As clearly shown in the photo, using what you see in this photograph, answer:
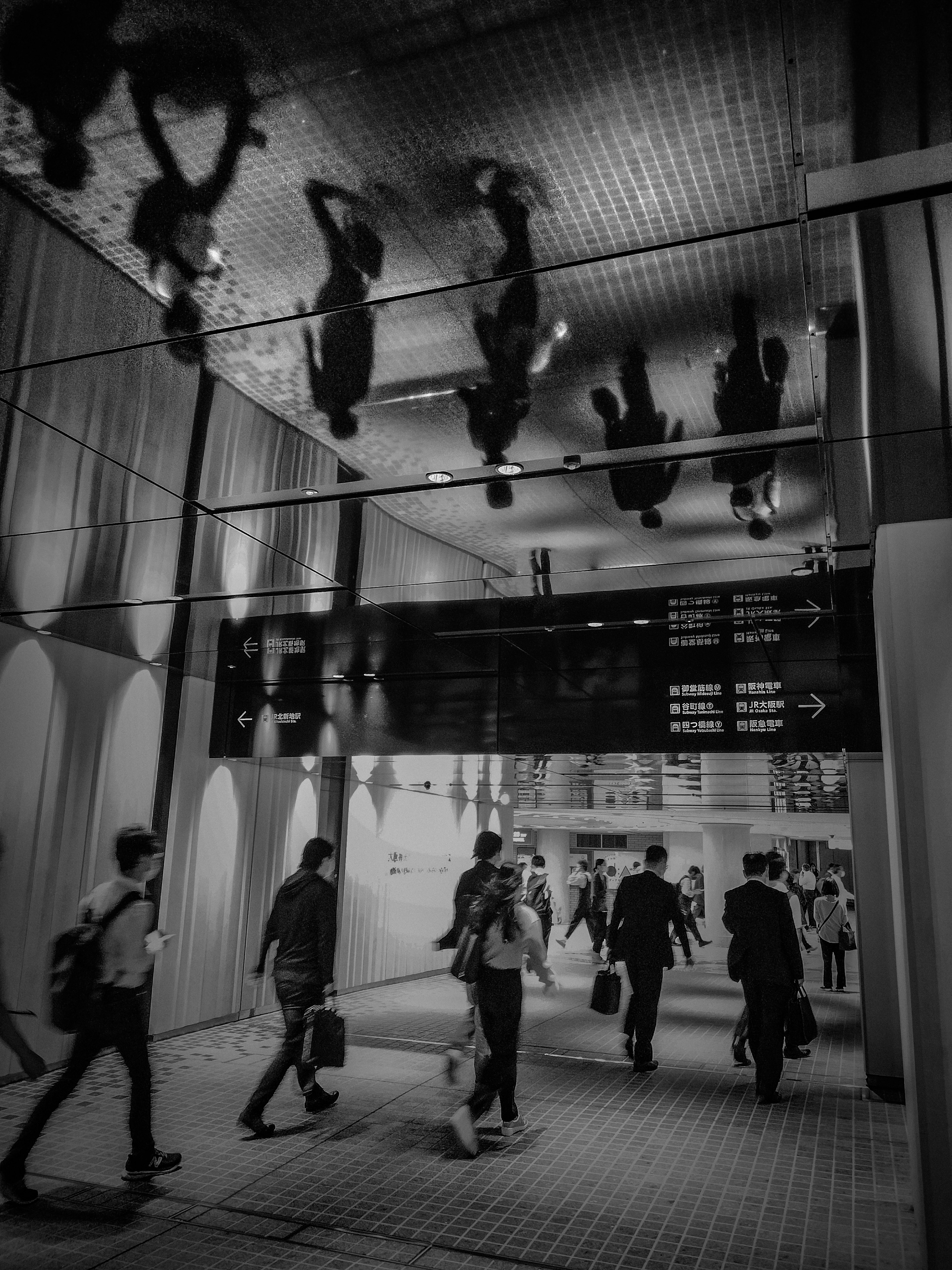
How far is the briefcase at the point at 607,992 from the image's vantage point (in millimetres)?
6207

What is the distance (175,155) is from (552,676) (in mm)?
4142

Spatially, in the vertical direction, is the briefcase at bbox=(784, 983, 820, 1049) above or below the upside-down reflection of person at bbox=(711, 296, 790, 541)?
below

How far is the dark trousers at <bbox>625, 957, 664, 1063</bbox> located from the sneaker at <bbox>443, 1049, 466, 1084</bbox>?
1.25m

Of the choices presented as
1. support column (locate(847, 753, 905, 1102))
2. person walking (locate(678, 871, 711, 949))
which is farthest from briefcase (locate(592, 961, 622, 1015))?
person walking (locate(678, 871, 711, 949))

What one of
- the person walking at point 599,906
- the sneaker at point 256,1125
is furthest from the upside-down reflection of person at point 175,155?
the person walking at point 599,906

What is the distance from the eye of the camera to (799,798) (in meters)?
7.43

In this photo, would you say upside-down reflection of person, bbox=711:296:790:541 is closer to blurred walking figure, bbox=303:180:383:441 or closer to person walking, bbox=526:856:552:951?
blurred walking figure, bbox=303:180:383:441

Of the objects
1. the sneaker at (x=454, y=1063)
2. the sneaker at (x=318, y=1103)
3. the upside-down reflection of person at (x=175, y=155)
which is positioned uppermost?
the upside-down reflection of person at (x=175, y=155)

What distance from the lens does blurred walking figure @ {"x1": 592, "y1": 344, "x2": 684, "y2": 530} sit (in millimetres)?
2791

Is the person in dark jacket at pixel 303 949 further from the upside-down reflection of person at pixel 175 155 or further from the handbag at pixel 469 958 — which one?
the upside-down reflection of person at pixel 175 155

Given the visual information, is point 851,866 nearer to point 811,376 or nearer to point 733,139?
point 811,376

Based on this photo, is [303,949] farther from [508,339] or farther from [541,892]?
[541,892]

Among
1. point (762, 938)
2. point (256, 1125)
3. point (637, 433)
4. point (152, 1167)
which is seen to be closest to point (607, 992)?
point (762, 938)

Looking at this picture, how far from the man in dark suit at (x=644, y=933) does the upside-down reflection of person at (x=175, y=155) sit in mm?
5270
